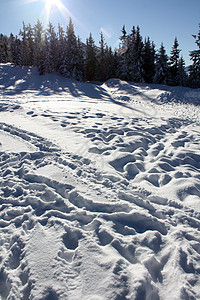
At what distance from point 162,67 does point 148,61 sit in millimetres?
4762

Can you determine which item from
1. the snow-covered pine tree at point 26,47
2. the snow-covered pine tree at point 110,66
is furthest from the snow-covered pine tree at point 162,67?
the snow-covered pine tree at point 26,47

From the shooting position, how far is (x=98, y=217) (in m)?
2.95

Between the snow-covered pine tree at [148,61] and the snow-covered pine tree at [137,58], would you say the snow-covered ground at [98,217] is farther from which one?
the snow-covered pine tree at [148,61]

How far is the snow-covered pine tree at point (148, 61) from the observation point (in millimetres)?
33322

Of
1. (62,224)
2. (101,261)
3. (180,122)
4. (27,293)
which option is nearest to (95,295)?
(101,261)

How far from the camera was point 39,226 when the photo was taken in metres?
2.75

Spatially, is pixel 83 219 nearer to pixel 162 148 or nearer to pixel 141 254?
pixel 141 254

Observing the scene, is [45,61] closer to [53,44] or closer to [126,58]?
[53,44]

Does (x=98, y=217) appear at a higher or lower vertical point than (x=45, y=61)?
lower

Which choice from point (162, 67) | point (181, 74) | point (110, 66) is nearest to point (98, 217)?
point (162, 67)

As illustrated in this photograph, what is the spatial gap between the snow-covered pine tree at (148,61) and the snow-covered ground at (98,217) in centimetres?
3075

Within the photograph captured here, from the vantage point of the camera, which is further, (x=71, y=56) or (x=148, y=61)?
(x=148, y=61)

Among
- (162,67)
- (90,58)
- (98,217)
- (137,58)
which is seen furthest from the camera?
(90,58)

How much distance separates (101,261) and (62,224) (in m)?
0.81
